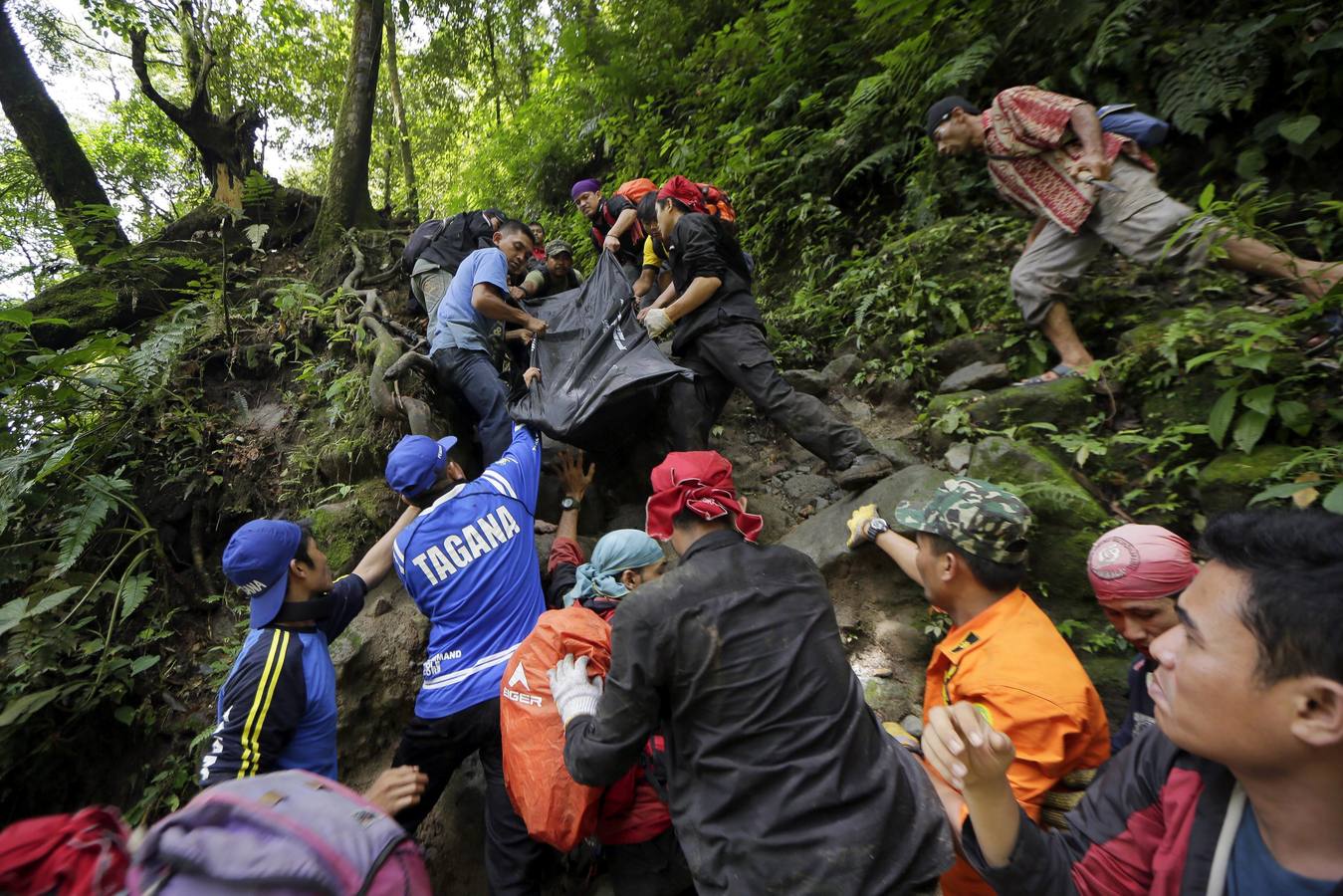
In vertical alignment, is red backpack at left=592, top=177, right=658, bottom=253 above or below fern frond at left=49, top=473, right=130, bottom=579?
above

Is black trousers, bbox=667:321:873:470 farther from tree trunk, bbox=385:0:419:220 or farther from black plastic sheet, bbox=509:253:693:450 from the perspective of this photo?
tree trunk, bbox=385:0:419:220

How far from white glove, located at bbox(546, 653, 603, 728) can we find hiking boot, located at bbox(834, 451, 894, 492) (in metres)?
2.13

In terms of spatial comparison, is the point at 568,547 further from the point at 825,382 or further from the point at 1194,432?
the point at 1194,432

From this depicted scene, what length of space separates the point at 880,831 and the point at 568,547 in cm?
248

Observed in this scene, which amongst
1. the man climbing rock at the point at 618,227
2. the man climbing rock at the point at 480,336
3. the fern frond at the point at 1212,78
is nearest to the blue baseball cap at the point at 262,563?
the man climbing rock at the point at 480,336

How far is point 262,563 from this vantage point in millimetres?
2631

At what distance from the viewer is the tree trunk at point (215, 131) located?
27.7ft

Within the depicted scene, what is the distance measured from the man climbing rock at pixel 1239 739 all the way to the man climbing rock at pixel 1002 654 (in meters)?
0.38

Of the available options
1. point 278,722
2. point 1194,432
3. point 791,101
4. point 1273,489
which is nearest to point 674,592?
point 278,722

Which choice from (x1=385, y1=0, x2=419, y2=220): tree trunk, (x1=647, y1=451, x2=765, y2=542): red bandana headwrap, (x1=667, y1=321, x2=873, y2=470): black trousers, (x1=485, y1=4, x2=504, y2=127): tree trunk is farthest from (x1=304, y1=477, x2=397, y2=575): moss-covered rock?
(x1=485, y1=4, x2=504, y2=127): tree trunk

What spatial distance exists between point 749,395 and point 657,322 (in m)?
0.88

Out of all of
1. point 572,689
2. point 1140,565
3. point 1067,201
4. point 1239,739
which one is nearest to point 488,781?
point 572,689

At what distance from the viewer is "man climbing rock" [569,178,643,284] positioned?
562 cm

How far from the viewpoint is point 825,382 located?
500 centimetres
